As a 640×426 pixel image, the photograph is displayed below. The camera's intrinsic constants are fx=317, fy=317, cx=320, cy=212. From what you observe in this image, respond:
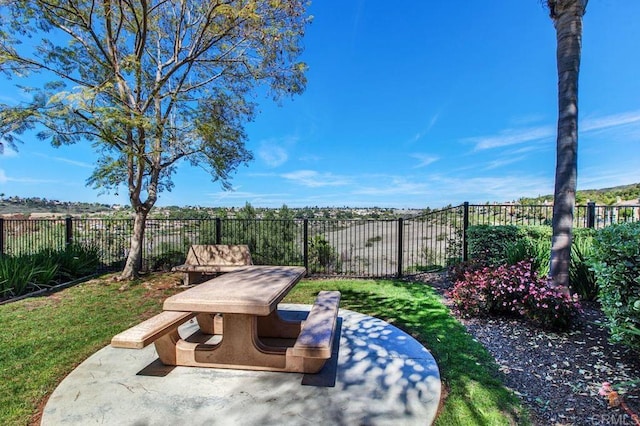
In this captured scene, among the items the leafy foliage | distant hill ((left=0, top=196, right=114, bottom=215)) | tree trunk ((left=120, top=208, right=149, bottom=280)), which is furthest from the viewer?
distant hill ((left=0, top=196, right=114, bottom=215))

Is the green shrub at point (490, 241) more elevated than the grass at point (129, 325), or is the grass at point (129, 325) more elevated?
the green shrub at point (490, 241)

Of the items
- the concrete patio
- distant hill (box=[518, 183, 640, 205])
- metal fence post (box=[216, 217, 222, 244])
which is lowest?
the concrete patio

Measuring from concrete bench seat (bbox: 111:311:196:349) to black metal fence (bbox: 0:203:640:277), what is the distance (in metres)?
5.29

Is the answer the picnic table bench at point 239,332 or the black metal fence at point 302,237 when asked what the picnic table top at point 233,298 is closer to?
the picnic table bench at point 239,332

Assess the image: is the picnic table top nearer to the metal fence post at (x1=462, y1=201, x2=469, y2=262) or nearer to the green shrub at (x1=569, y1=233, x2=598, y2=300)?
the green shrub at (x1=569, y1=233, x2=598, y2=300)

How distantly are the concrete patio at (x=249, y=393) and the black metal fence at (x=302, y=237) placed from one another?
203 inches

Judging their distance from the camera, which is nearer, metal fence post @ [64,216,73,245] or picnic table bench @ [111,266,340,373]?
picnic table bench @ [111,266,340,373]

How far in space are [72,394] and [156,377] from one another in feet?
2.04

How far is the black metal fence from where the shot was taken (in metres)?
8.13

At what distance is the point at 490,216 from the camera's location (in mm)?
8219

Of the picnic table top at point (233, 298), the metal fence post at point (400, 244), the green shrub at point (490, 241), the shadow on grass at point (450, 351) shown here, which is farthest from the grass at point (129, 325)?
the green shrub at point (490, 241)

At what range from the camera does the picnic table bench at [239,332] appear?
263 centimetres

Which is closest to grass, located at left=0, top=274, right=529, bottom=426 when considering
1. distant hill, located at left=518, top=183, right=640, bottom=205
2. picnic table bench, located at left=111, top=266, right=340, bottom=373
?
picnic table bench, located at left=111, top=266, right=340, bottom=373

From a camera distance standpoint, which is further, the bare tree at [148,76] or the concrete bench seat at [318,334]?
the bare tree at [148,76]
